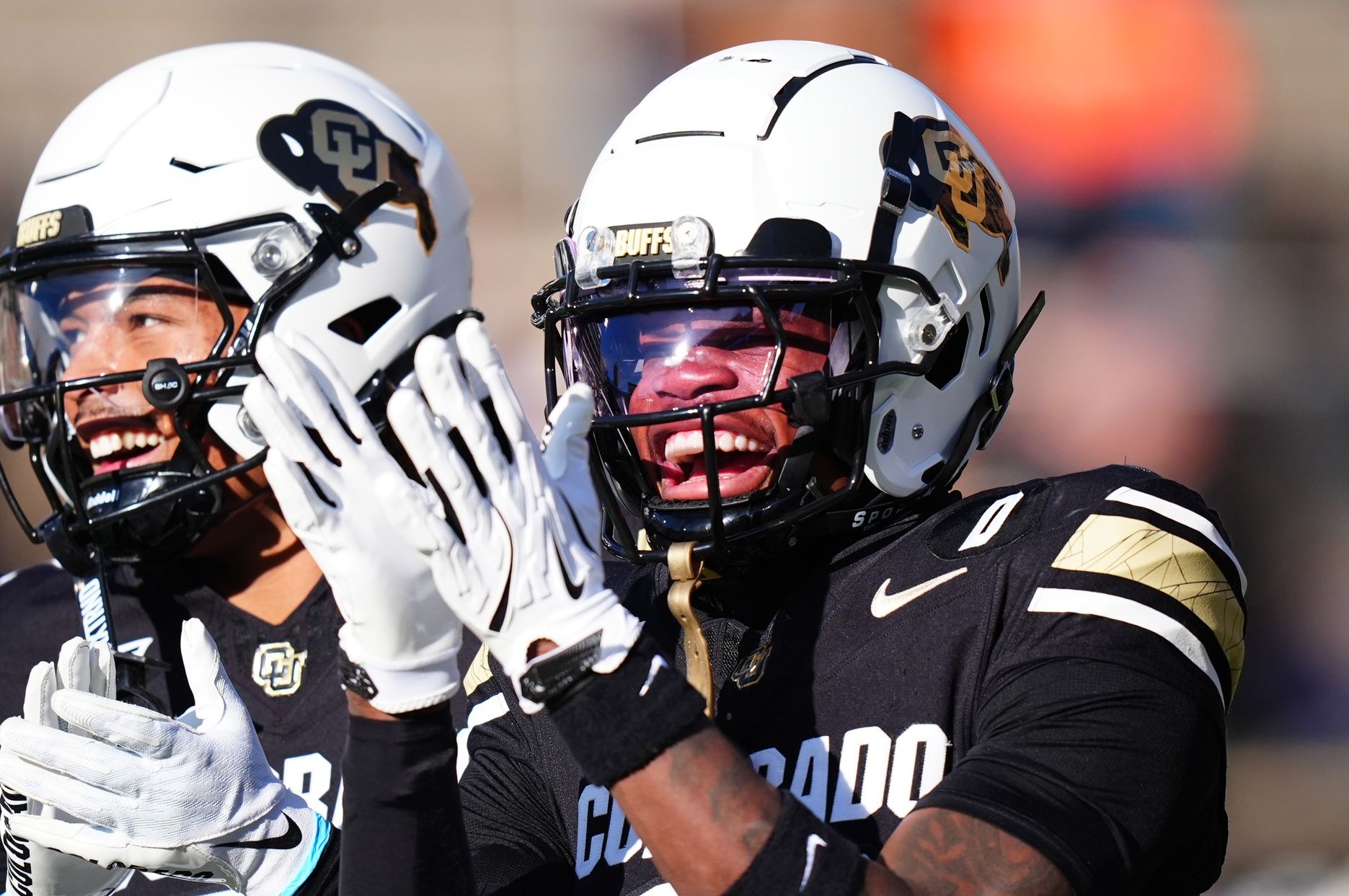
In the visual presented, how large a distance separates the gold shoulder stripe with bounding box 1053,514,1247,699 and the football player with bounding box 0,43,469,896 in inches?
48.0

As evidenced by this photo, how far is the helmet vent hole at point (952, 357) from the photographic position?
7.11ft

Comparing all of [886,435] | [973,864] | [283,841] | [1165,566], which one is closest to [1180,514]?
[1165,566]

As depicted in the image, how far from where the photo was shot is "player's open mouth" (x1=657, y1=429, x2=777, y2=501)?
2010 mm

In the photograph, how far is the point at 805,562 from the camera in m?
2.10

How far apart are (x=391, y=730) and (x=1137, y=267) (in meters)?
3.94

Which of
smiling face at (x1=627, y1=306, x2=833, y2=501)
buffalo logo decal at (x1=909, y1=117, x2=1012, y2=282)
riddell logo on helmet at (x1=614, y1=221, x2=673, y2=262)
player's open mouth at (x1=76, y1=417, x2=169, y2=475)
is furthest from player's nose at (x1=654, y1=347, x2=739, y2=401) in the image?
player's open mouth at (x1=76, y1=417, x2=169, y2=475)

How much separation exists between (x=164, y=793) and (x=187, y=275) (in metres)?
0.95

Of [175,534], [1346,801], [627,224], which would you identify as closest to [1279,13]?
[1346,801]

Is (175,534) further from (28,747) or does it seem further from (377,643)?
(377,643)

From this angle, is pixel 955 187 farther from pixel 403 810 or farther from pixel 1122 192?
pixel 1122 192

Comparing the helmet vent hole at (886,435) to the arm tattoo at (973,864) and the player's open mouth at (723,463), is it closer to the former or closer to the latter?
the player's open mouth at (723,463)

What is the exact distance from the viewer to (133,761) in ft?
6.37

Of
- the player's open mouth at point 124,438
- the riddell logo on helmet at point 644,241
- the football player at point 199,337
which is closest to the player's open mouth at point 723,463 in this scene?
the riddell logo on helmet at point 644,241

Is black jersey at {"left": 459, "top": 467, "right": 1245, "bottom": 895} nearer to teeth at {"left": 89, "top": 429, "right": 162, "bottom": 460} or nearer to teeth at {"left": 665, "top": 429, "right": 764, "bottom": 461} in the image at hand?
teeth at {"left": 665, "top": 429, "right": 764, "bottom": 461}
